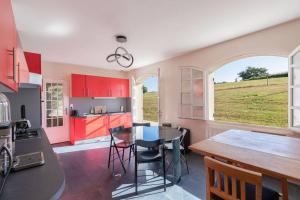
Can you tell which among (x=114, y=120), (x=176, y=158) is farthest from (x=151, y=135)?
(x=114, y=120)

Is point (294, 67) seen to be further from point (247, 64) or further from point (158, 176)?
point (158, 176)

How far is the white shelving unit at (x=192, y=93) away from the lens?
12.5 ft

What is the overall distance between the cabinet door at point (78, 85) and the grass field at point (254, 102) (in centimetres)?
379

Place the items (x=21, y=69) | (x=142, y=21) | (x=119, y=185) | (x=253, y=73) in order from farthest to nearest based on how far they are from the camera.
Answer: (x=253, y=73)
(x=119, y=185)
(x=142, y=21)
(x=21, y=69)

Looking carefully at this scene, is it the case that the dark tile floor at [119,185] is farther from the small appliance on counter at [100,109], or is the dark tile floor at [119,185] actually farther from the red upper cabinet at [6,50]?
the small appliance on counter at [100,109]

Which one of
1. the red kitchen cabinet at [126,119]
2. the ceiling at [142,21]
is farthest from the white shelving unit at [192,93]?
the red kitchen cabinet at [126,119]

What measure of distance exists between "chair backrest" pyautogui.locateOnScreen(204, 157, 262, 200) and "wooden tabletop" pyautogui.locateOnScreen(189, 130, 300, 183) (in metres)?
0.18

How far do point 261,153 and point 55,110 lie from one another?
5145mm

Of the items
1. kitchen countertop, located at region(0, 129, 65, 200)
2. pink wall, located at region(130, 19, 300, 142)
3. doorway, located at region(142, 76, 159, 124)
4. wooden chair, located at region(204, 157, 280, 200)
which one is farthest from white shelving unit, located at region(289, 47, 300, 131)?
doorway, located at region(142, 76, 159, 124)

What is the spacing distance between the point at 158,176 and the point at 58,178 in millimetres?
2103

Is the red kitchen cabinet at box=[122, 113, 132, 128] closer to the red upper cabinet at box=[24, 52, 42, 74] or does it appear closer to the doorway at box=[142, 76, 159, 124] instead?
the doorway at box=[142, 76, 159, 124]

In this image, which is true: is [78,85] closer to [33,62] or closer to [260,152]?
[33,62]

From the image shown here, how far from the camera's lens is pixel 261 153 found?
1431 millimetres

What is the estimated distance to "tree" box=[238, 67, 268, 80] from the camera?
10.5 ft
